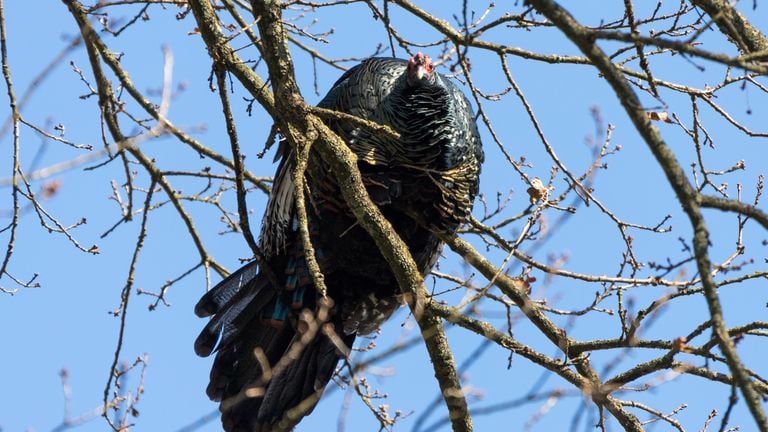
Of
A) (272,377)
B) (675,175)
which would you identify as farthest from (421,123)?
(675,175)

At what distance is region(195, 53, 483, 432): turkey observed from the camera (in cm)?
600

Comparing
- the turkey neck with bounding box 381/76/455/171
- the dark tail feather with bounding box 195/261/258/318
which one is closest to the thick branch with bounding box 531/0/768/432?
the turkey neck with bounding box 381/76/455/171

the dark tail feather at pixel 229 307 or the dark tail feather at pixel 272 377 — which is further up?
the dark tail feather at pixel 229 307

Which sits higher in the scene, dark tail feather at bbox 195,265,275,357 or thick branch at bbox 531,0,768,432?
dark tail feather at bbox 195,265,275,357

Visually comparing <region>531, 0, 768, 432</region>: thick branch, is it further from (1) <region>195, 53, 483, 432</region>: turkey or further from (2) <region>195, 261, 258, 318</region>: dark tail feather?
(2) <region>195, 261, 258, 318</region>: dark tail feather

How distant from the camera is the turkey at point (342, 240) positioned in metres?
6.00

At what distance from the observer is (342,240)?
20.0ft

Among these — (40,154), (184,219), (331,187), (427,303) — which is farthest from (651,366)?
(184,219)

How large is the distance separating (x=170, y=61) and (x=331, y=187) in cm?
175

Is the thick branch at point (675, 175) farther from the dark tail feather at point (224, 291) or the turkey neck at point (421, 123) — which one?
the dark tail feather at point (224, 291)

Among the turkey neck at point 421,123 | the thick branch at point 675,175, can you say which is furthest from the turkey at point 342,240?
the thick branch at point 675,175

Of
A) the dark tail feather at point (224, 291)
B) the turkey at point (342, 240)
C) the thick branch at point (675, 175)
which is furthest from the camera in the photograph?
the dark tail feather at point (224, 291)

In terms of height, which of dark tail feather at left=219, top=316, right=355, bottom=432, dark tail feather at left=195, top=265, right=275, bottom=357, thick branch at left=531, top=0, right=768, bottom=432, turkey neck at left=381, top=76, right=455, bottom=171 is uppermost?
turkey neck at left=381, top=76, right=455, bottom=171

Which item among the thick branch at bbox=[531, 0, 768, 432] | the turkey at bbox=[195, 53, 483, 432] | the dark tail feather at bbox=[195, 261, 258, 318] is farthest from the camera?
the dark tail feather at bbox=[195, 261, 258, 318]
